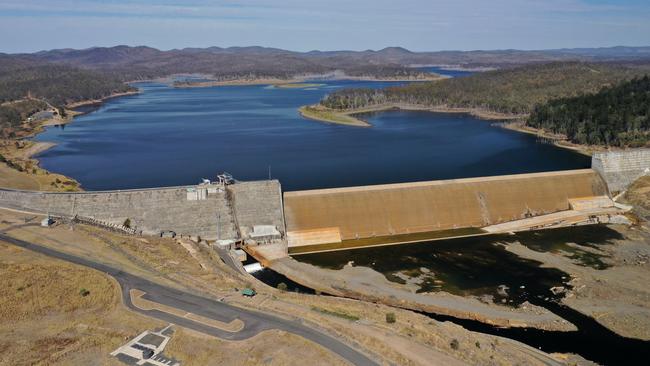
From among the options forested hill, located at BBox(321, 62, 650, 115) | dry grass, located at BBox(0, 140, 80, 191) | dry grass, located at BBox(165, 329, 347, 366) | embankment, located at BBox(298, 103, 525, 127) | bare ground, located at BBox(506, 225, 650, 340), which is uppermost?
forested hill, located at BBox(321, 62, 650, 115)

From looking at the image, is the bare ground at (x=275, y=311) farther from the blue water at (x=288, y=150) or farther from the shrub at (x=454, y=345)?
the blue water at (x=288, y=150)

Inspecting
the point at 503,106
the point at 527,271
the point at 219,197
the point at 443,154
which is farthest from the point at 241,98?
the point at 527,271

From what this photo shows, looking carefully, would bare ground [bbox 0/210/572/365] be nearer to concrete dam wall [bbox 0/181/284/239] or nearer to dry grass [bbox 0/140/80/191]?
concrete dam wall [bbox 0/181/284/239]

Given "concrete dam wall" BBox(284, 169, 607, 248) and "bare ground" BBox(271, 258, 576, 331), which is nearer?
"bare ground" BBox(271, 258, 576, 331)

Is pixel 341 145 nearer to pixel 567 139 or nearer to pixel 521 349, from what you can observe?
pixel 567 139

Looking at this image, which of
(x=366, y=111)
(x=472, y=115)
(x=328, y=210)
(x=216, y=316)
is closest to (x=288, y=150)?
(x=328, y=210)

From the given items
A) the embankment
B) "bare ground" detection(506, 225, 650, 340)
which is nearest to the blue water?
the embankment

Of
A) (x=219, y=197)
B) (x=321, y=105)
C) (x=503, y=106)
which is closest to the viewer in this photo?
(x=219, y=197)

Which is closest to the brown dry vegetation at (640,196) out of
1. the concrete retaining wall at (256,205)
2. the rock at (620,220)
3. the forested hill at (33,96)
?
the rock at (620,220)
